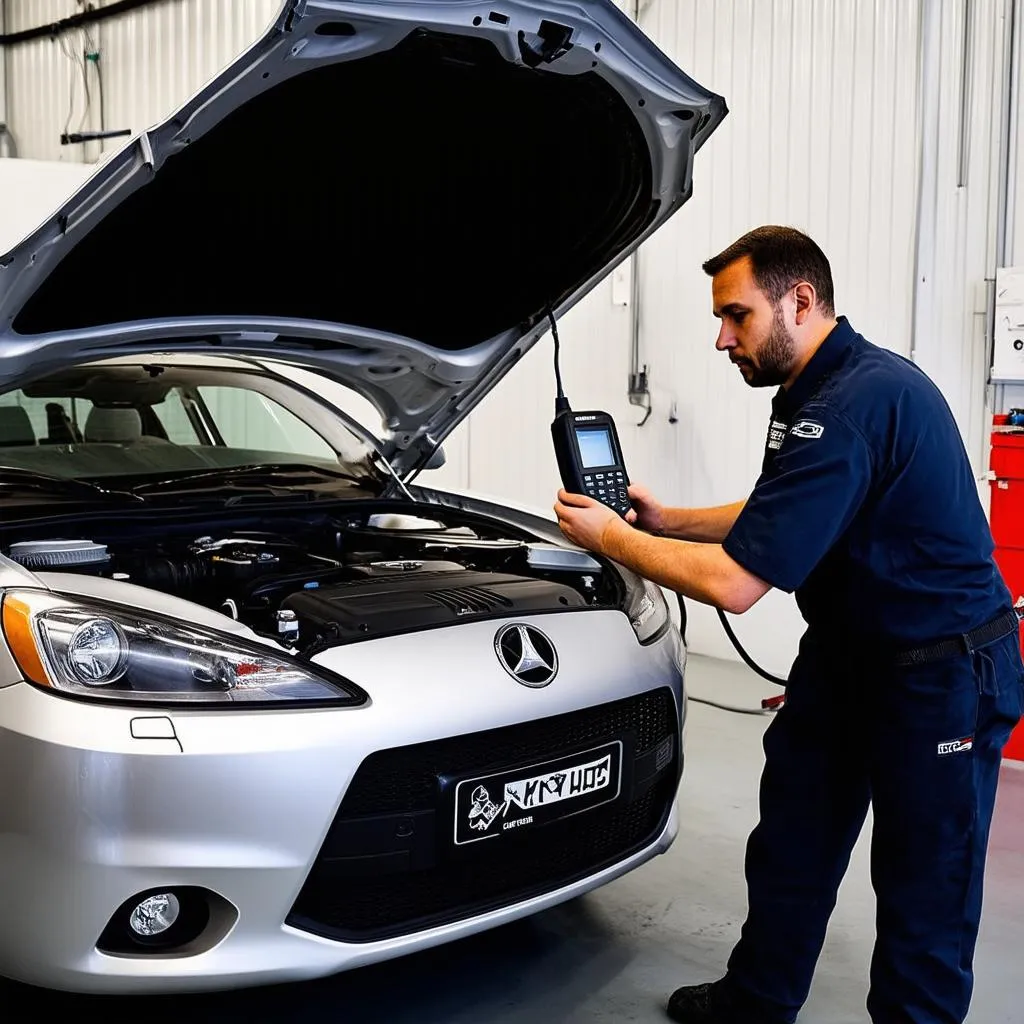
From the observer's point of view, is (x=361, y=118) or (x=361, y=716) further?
(x=361, y=118)

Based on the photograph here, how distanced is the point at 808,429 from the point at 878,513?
18 centimetres

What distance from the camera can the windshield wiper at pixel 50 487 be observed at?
2.39 meters

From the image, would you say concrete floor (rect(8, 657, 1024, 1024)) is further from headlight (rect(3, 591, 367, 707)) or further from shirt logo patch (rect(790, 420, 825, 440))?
shirt logo patch (rect(790, 420, 825, 440))

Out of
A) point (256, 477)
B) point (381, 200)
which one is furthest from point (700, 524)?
point (256, 477)

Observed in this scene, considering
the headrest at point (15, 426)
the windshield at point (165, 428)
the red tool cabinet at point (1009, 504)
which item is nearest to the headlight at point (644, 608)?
the windshield at point (165, 428)

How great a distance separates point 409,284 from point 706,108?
2.51ft

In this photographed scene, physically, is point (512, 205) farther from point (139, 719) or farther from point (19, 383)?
point (139, 719)

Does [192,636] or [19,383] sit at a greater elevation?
[19,383]

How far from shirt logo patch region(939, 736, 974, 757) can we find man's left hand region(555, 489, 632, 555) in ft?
1.99

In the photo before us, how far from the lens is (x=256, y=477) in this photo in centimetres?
278

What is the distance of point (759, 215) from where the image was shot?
469cm

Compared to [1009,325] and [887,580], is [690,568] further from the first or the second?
[1009,325]

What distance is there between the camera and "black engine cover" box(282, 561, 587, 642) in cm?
192

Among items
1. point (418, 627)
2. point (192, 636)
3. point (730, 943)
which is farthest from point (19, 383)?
point (730, 943)
